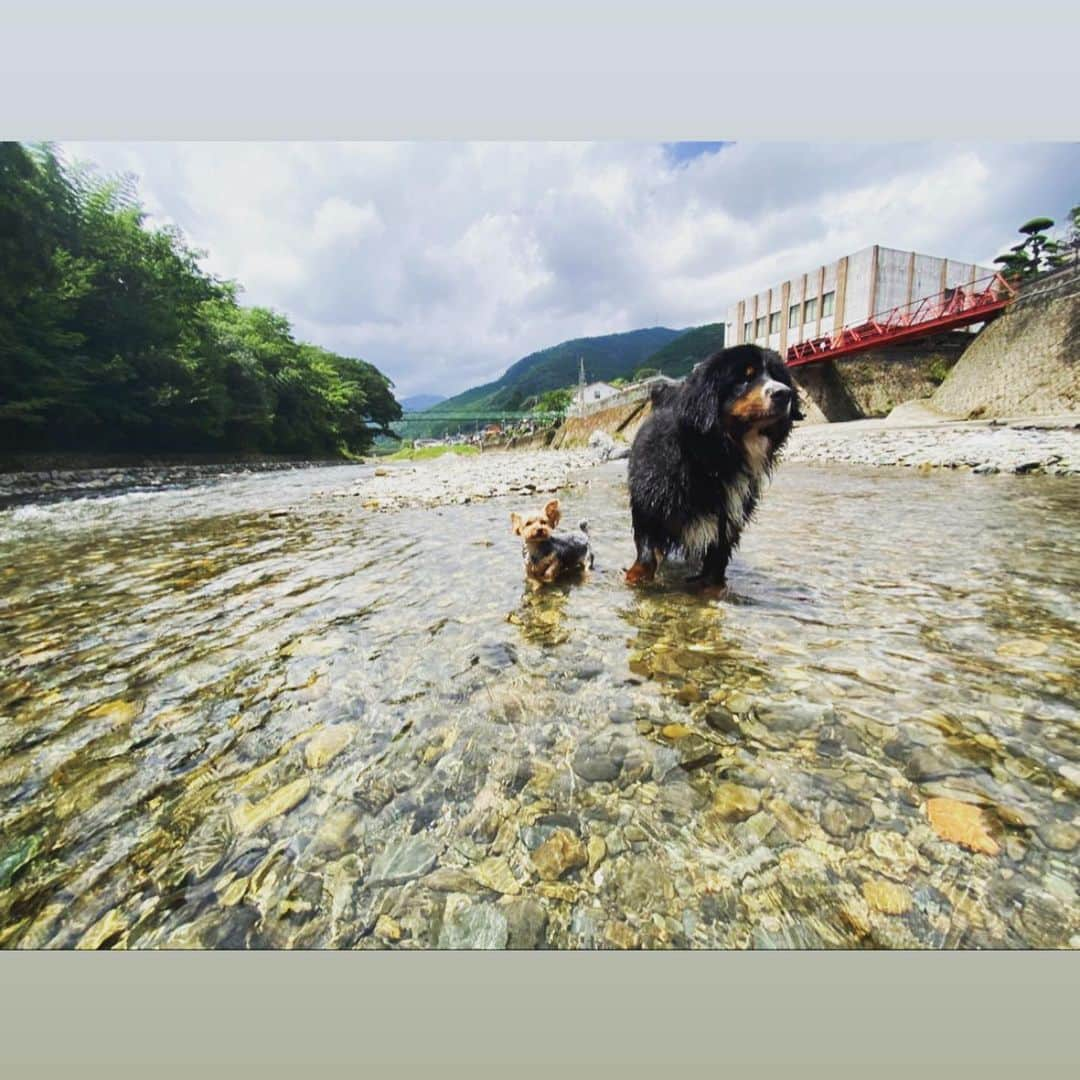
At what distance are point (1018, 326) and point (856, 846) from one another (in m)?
29.8

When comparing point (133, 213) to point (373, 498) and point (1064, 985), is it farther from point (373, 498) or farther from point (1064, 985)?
point (1064, 985)

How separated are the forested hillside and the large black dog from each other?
23.2m

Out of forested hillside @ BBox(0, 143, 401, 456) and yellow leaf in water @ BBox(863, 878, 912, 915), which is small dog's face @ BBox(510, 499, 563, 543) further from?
forested hillside @ BBox(0, 143, 401, 456)

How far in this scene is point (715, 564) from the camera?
12.8ft

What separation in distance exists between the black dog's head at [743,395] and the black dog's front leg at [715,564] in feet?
3.14

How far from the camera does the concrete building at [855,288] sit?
121 feet

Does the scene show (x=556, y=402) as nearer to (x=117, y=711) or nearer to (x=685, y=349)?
(x=685, y=349)

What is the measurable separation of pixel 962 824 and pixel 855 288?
49215 millimetres

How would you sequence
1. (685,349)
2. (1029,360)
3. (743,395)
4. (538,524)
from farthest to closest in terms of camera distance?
(685,349), (1029,360), (538,524), (743,395)

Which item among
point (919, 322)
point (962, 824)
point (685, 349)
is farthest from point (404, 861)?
point (685, 349)

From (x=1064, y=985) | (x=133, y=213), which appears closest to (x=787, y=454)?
(x=1064, y=985)

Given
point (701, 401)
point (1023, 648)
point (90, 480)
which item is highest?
point (701, 401)

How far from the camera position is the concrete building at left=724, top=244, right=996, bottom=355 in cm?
3694

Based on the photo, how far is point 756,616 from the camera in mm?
3275
